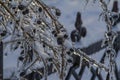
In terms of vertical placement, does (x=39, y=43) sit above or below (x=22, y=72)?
above

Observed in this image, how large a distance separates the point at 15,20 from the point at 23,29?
0.25 feet

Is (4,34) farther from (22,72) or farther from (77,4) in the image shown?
(77,4)

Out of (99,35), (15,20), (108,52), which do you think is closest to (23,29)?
(15,20)

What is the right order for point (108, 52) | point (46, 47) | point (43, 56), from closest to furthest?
point (43, 56)
point (46, 47)
point (108, 52)

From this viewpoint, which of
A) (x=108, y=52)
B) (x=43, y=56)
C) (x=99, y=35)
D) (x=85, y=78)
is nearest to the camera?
(x=43, y=56)

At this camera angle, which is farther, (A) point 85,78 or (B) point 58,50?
(A) point 85,78

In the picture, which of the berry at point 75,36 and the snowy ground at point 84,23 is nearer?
the berry at point 75,36

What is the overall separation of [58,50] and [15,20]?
0.47 meters

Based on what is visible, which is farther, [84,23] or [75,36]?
[84,23]

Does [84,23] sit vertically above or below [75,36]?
above

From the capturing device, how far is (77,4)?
10.8 metres

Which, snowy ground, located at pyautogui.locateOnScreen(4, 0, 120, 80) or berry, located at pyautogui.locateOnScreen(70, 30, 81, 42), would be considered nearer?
berry, located at pyautogui.locateOnScreen(70, 30, 81, 42)

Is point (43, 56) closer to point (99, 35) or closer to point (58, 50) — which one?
point (58, 50)

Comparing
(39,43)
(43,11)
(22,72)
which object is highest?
(43,11)
